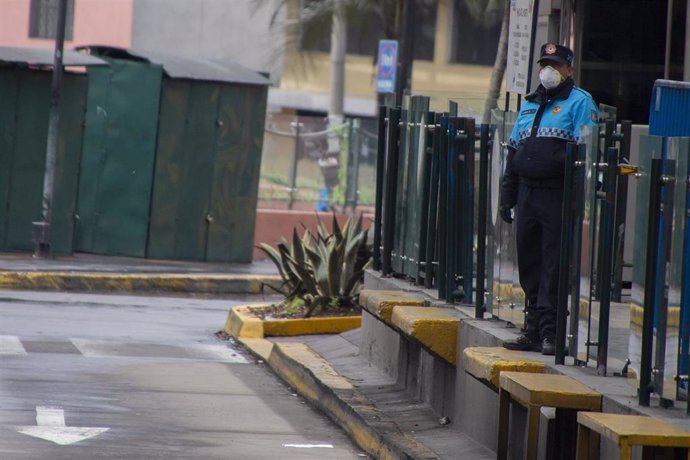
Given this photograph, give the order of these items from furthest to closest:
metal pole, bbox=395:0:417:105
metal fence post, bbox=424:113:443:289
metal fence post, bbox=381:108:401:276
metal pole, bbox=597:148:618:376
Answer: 1. metal pole, bbox=395:0:417:105
2. metal fence post, bbox=381:108:401:276
3. metal fence post, bbox=424:113:443:289
4. metal pole, bbox=597:148:618:376

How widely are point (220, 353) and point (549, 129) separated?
5529 mm

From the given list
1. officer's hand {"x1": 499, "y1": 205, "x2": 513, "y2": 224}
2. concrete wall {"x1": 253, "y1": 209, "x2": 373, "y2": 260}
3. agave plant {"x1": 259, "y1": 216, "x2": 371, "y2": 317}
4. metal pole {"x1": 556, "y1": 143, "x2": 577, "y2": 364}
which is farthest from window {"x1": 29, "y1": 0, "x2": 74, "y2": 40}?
metal pole {"x1": 556, "y1": 143, "x2": 577, "y2": 364}

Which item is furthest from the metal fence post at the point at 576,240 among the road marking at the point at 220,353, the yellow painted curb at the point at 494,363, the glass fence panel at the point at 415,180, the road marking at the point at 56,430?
the road marking at the point at 220,353

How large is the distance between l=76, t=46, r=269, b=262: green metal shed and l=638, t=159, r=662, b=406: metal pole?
521 inches

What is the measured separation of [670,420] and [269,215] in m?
16.5

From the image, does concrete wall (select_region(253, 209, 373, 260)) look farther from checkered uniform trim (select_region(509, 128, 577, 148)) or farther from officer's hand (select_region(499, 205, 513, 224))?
checkered uniform trim (select_region(509, 128, 577, 148))

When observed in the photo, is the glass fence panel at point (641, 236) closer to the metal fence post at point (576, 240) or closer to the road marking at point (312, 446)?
the metal fence post at point (576, 240)

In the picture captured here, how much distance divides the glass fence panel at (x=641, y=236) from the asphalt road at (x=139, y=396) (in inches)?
102

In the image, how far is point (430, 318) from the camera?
8648mm

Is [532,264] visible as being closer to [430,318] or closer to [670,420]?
[430,318]

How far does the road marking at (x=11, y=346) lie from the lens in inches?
456

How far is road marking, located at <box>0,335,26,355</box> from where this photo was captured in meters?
11.6

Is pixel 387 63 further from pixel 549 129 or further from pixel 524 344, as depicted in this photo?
pixel 524 344

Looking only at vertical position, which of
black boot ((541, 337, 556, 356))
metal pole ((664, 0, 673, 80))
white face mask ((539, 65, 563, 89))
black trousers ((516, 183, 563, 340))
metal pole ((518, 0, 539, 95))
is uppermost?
metal pole ((664, 0, 673, 80))
